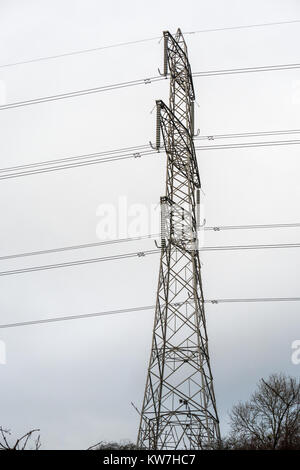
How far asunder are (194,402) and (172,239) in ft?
21.0

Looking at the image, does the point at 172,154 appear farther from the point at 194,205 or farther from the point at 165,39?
the point at 165,39

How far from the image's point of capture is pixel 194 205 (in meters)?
22.7

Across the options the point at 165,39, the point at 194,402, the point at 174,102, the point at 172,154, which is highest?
the point at 165,39

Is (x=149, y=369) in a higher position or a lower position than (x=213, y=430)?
higher

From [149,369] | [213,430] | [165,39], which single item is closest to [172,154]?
[165,39]

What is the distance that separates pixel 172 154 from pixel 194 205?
256cm
